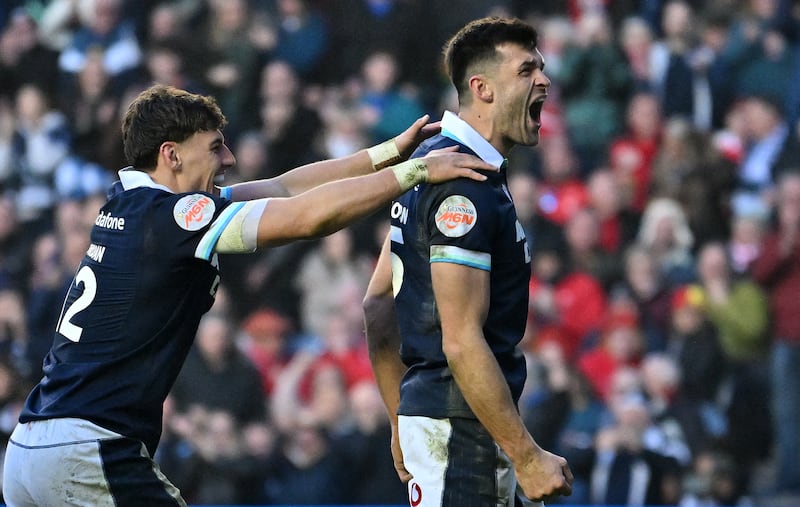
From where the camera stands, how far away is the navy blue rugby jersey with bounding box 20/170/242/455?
465 centimetres

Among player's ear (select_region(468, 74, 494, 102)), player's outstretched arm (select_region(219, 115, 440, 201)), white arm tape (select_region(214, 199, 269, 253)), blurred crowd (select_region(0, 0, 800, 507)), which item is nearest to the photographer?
white arm tape (select_region(214, 199, 269, 253))

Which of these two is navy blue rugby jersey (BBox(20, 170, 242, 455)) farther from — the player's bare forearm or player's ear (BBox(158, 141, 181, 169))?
the player's bare forearm

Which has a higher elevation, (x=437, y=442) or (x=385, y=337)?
(x=385, y=337)

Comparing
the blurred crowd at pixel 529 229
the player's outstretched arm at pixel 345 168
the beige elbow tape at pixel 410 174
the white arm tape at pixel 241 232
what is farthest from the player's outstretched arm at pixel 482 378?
the blurred crowd at pixel 529 229

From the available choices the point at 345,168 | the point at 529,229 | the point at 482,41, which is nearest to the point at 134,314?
the point at 345,168

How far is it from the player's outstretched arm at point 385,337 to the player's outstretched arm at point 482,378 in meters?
0.72

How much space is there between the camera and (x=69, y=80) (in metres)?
11.9

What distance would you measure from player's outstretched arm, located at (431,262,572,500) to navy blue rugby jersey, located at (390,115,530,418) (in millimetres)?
101

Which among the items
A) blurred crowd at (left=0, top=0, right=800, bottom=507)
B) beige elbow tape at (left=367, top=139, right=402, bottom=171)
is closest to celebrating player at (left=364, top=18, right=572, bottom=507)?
beige elbow tape at (left=367, top=139, right=402, bottom=171)

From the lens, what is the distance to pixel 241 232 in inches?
179

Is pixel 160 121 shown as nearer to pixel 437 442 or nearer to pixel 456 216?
pixel 456 216

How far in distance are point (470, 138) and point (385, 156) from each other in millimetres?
848

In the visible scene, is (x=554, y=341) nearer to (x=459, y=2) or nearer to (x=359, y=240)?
(x=359, y=240)

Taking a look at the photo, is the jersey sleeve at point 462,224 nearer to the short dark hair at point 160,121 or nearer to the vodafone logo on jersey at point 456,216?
the vodafone logo on jersey at point 456,216
